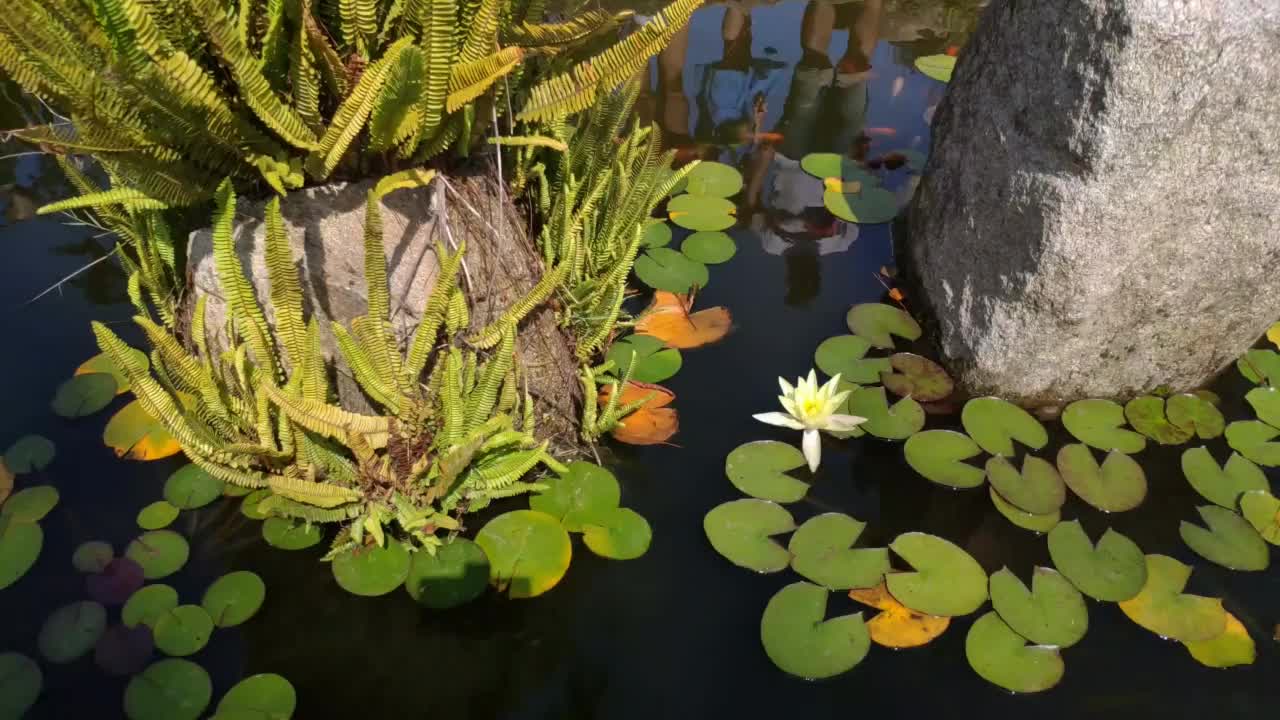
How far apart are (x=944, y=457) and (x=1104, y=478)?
375 millimetres

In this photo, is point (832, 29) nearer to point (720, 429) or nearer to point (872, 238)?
point (872, 238)

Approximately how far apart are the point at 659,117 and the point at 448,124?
1868mm

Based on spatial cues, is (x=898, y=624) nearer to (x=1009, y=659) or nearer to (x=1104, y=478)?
(x=1009, y=659)

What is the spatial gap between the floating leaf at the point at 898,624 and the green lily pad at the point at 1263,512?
31.5 inches

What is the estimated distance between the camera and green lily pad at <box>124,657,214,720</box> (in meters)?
1.58

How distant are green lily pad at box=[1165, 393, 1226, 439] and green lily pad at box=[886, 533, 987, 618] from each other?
31.3 inches

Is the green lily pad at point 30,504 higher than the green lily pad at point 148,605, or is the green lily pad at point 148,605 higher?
the green lily pad at point 30,504

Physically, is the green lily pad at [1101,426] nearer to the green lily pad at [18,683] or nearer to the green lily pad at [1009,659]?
the green lily pad at [1009,659]

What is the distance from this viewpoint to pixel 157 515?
194cm

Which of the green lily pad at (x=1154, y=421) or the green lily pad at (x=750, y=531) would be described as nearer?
the green lily pad at (x=750, y=531)

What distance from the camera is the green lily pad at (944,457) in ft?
6.75

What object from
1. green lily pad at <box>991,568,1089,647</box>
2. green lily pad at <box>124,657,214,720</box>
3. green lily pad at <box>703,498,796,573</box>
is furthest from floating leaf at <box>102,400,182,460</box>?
green lily pad at <box>991,568,1089,647</box>

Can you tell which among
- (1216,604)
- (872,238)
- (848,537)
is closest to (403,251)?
(848,537)

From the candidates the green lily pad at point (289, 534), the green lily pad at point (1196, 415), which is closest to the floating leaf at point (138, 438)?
the green lily pad at point (289, 534)
